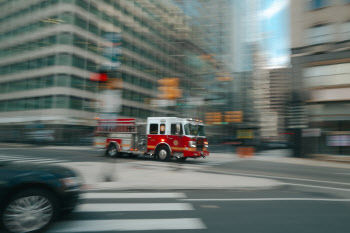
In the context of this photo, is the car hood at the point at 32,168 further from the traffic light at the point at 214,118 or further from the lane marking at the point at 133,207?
the traffic light at the point at 214,118

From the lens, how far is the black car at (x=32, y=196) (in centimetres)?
370

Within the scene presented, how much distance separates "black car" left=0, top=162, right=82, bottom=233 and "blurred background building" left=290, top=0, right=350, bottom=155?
2116cm

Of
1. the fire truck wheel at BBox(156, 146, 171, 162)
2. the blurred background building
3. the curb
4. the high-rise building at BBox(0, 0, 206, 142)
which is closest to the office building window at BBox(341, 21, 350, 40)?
the blurred background building

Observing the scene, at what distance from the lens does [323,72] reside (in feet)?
69.7

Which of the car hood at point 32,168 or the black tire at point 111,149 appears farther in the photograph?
the black tire at point 111,149

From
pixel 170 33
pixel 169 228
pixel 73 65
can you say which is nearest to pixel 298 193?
pixel 169 228

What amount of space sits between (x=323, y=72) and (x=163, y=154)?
14.7 meters

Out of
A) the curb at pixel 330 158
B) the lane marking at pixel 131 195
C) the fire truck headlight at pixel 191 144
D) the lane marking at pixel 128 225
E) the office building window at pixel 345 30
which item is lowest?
the curb at pixel 330 158

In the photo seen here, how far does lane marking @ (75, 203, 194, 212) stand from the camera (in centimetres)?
527

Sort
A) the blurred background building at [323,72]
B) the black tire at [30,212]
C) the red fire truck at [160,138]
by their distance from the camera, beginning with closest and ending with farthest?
the black tire at [30,212] → the red fire truck at [160,138] → the blurred background building at [323,72]

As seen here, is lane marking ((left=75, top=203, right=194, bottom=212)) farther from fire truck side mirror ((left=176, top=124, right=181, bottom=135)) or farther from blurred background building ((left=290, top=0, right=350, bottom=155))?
blurred background building ((left=290, top=0, right=350, bottom=155))

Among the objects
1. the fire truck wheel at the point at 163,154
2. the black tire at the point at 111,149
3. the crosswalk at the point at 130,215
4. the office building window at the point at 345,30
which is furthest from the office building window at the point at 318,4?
the crosswalk at the point at 130,215

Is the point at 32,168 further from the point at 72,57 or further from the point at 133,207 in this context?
the point at 72,57

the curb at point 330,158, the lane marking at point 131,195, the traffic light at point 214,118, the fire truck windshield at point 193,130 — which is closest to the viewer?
the lane marking at point 131,195
